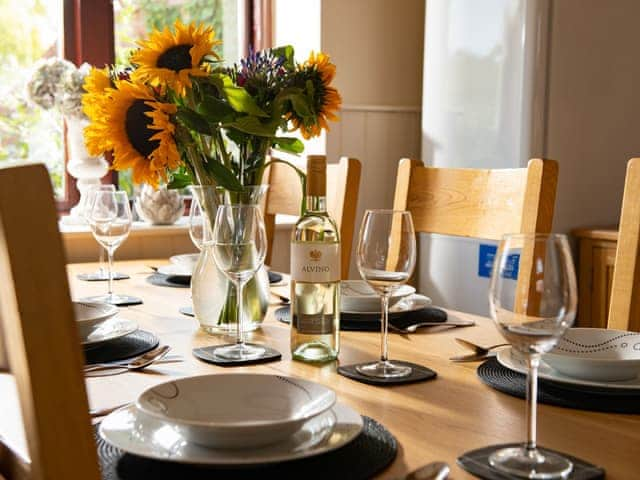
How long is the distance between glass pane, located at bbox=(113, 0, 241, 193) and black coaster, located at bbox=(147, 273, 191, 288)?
4.45 ft

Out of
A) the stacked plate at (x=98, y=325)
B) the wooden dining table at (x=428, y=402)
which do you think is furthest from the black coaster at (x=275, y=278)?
the stacked plate at (x=98, y=325)

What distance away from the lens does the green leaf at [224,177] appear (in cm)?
Result: 117

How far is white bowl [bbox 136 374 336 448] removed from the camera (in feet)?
2.48

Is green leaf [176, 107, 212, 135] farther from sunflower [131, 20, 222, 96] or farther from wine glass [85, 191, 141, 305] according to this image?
wine glass [85, 191, 141, 305]

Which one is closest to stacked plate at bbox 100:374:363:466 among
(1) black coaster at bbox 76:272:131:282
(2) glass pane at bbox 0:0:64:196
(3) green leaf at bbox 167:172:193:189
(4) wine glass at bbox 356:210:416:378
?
(4) wine glass at bbox 356:210:416:378

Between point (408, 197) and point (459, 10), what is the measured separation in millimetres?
1383

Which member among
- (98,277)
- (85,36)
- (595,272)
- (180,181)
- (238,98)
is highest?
(85,36)

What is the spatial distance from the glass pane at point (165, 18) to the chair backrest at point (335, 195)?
983 millimetres

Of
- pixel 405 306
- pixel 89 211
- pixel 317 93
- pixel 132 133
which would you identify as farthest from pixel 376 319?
pixel 89 211

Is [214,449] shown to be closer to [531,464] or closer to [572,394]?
[531,464]

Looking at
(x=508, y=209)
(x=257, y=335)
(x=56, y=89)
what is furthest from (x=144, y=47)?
(x=56, y=89)

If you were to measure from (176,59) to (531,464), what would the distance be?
2.34 ft

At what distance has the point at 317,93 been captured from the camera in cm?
122

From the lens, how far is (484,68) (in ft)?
9.41
